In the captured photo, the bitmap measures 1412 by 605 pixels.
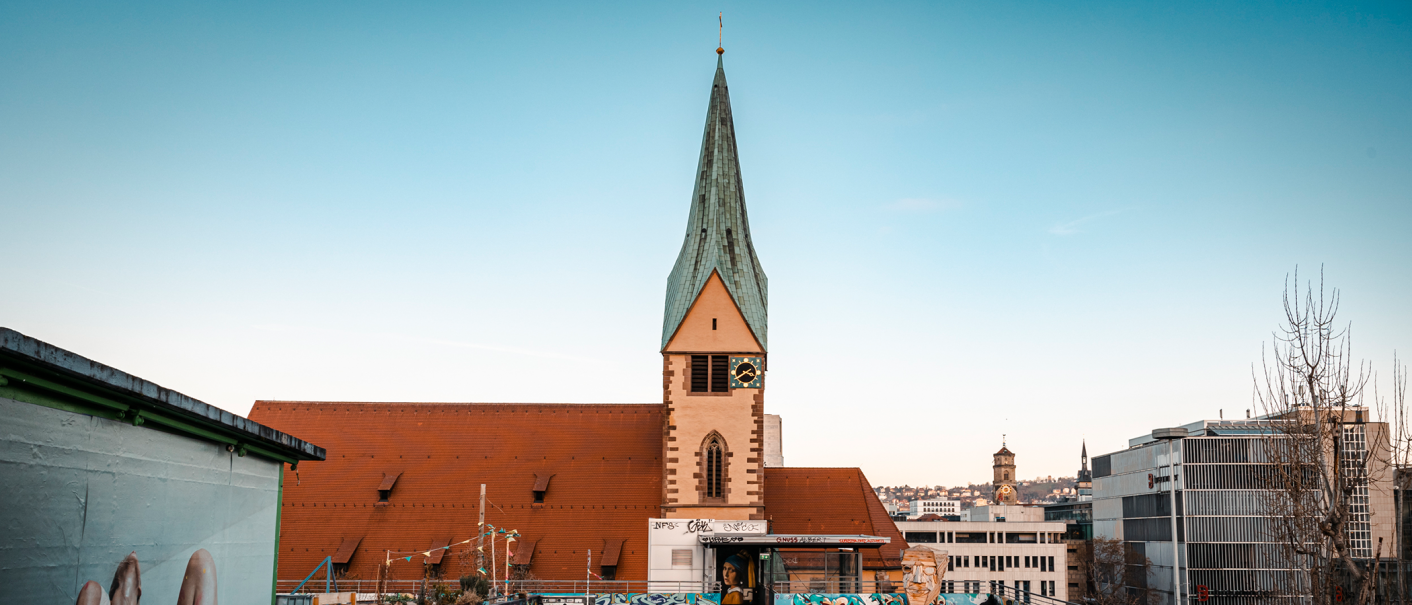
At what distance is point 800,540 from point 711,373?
22.4 ft

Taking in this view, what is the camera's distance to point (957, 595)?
31.3 meters

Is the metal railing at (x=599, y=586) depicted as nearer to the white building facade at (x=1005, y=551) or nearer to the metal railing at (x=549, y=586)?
the metal railing at (x=549, y=586)

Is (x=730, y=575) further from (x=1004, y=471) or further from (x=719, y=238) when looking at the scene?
(x=1004, y=471)

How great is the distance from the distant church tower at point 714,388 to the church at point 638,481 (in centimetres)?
5

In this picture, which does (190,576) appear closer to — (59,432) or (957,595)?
(59,432)

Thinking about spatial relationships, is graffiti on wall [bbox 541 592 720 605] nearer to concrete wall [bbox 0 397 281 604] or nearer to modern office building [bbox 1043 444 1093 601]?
concrete wall [bbox 0 397 281 604]

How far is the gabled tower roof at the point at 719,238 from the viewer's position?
1505 inches

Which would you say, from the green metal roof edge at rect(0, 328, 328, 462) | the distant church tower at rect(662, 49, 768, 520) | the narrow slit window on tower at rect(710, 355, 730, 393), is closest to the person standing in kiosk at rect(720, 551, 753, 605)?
the distant church tower at rect(662, 49, 768, 520)

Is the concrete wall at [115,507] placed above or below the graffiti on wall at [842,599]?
above

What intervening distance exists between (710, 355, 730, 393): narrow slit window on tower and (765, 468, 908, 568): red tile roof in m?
4.98

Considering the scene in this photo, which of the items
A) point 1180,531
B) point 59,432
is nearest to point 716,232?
point 59,432

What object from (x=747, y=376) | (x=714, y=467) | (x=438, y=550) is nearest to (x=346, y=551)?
(x=438, y=550)

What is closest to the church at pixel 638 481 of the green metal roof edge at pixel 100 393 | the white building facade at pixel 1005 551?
the green metal roof edge at pixel 100 393

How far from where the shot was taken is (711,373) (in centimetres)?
3769
